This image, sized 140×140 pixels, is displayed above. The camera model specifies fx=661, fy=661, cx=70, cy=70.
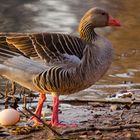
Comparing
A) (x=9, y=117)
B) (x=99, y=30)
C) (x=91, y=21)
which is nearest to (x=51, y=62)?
(x=9, y=117)

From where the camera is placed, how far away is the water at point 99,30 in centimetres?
1149

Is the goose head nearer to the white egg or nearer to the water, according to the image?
the white egg

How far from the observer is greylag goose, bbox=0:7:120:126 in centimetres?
821

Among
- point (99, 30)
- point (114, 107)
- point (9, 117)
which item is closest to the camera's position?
point (9, 117)

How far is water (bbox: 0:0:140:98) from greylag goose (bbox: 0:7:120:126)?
211 centimetres

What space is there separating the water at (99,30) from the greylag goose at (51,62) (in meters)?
2.11

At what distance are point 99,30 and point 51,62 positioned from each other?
342 inches

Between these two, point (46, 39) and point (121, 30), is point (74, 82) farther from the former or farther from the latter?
point (121, 30)

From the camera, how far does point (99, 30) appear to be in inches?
662

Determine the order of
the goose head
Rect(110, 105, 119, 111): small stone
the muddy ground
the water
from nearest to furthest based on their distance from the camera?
the muddy ground
the goose head
Rect(110, 105, 119, 111): small stone
the water

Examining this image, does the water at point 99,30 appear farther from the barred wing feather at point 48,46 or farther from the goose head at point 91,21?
the barred wing feather at point 48,46

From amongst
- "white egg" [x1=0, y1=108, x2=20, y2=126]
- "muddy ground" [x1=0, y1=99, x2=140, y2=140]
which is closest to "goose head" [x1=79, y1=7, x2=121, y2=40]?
"muddy ground" [x1=0, y1=99, x2=140, y2=140]

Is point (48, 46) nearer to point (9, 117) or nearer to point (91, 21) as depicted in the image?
point (91, 21)

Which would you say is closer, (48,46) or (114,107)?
(48,46)
